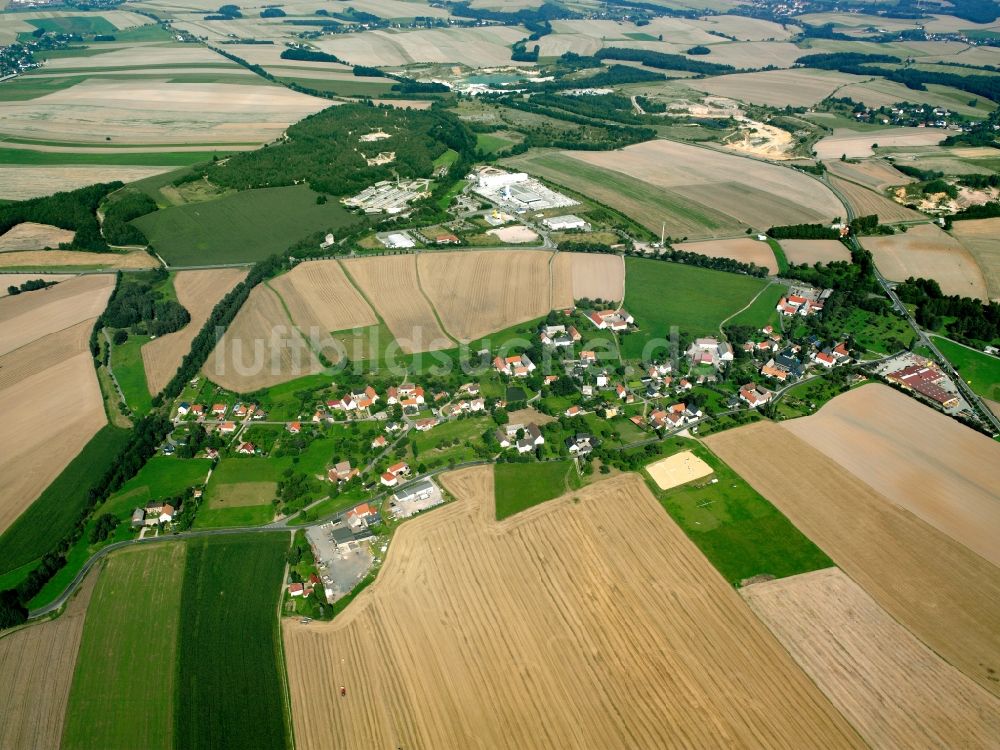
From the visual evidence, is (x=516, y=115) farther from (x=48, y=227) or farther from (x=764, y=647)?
(x=764, y=647)

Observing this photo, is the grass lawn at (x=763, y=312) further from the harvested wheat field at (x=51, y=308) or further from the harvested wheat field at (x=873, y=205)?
the harvested wheat field at (x=51, y=308)

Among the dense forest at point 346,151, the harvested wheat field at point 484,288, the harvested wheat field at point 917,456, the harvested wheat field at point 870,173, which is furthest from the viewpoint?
the dense forest at point 346,151

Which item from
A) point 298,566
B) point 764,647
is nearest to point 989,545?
point 764,647

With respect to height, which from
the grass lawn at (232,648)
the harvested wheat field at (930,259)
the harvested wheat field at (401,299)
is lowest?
the grass lawn at (232,648)

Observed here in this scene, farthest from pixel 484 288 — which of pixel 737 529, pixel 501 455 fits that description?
pixel 737 529

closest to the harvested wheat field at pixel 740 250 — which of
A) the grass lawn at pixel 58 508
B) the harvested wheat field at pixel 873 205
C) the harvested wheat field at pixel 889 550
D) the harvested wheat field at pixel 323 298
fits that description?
the harvested wheat field at pixel 873 205

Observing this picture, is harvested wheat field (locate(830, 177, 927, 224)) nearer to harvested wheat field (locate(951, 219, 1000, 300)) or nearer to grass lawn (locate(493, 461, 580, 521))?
harvested wheat field (locate(951, 219, 1000, 300))

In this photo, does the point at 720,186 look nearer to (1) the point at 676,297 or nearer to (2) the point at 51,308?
(1) the point at 676,297
